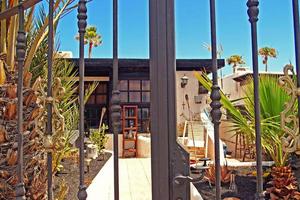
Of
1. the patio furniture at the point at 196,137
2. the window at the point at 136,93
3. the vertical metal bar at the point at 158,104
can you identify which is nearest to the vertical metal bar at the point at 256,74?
the vertical metal bar at the point at 158,104

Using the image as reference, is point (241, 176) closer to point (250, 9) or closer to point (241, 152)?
point (250, 9)

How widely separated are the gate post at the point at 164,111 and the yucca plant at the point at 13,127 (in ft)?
2.42

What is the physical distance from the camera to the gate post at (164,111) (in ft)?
2.72

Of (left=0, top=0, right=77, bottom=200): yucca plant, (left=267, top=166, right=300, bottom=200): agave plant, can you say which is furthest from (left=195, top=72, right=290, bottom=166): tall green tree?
(left=0, top=0, right=77, bottom=200): yucca plant

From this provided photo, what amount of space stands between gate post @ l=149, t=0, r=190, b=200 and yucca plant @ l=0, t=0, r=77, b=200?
736mm

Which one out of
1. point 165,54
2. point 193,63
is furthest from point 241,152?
point 165,54

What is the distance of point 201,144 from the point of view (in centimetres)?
755

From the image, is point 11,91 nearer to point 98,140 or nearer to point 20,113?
point 20,113

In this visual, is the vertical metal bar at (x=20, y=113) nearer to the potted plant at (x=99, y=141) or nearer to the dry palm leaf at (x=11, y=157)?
the dry palm leaf at (x=11, y=157)

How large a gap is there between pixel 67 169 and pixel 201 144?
369cm

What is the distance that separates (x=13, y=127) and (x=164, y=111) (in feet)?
3.60

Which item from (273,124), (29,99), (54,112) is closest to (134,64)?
(273,124)

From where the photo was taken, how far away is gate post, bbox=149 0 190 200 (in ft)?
2.72

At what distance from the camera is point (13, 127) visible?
161 centimetres
